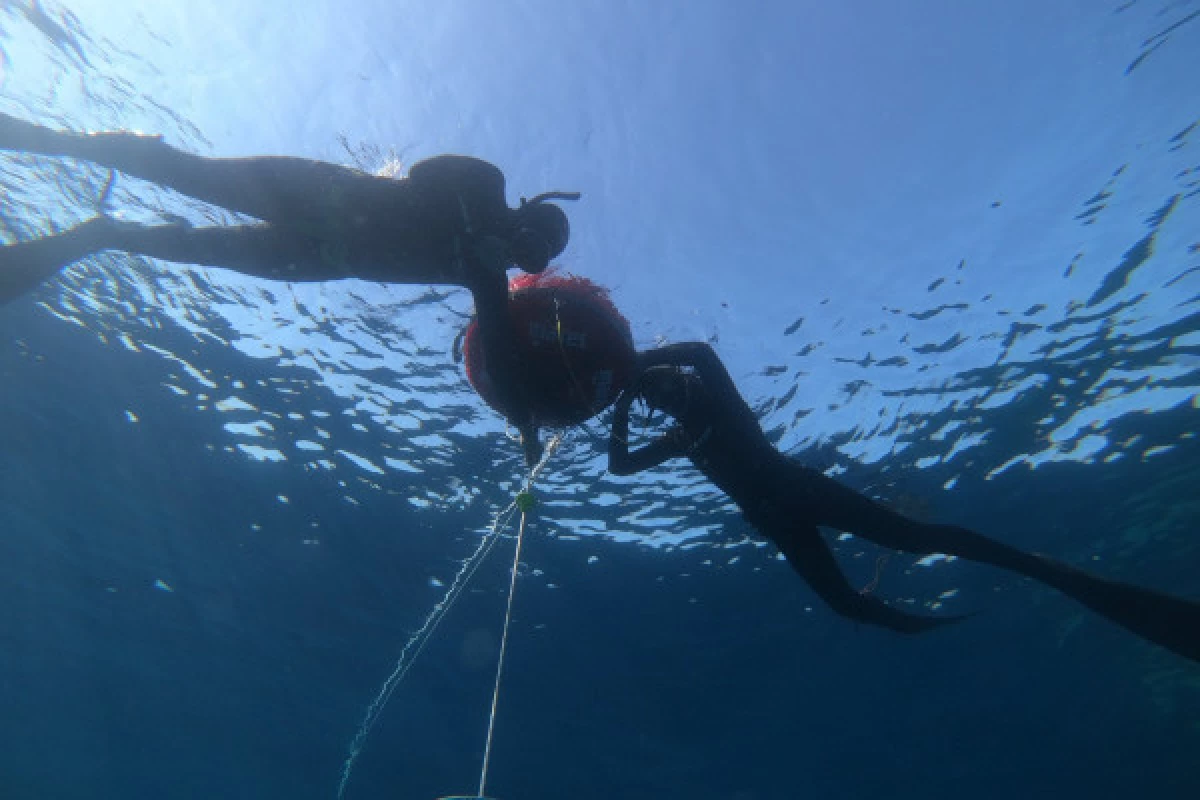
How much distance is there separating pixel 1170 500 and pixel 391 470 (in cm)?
2075

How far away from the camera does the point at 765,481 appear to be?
17.3 feet

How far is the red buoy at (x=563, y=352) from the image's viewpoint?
165 inches

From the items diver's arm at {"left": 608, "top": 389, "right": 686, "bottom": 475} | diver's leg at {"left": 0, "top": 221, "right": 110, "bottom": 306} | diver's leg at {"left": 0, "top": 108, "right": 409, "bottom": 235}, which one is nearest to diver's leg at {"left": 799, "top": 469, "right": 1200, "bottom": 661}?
diver's arm at {"left": 608, "top": 389, "right": 686, "bottom": 475}

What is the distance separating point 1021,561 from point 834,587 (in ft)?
4.61

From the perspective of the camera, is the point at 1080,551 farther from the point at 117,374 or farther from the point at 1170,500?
the point at 117,374

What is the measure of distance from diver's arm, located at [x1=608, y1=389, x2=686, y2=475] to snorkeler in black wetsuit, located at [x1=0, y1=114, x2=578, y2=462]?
97 cm

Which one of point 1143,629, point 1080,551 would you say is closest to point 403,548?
point 1143,629

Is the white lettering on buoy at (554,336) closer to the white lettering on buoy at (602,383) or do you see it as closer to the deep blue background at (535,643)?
the white lettering on buoy at (602,383)

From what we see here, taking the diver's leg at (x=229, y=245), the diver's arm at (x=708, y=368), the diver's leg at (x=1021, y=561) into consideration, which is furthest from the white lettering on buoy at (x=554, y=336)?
the diver's leg at (x=1021, y=561)

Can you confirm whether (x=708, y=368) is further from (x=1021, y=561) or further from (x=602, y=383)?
(x=1021, y=561)

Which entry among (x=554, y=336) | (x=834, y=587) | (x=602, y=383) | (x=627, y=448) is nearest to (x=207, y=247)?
(x=554, y=336)

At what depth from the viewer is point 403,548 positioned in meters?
17.7

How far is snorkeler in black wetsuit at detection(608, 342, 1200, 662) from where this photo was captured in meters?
4.89

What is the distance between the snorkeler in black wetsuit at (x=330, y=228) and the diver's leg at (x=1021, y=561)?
2708mm
